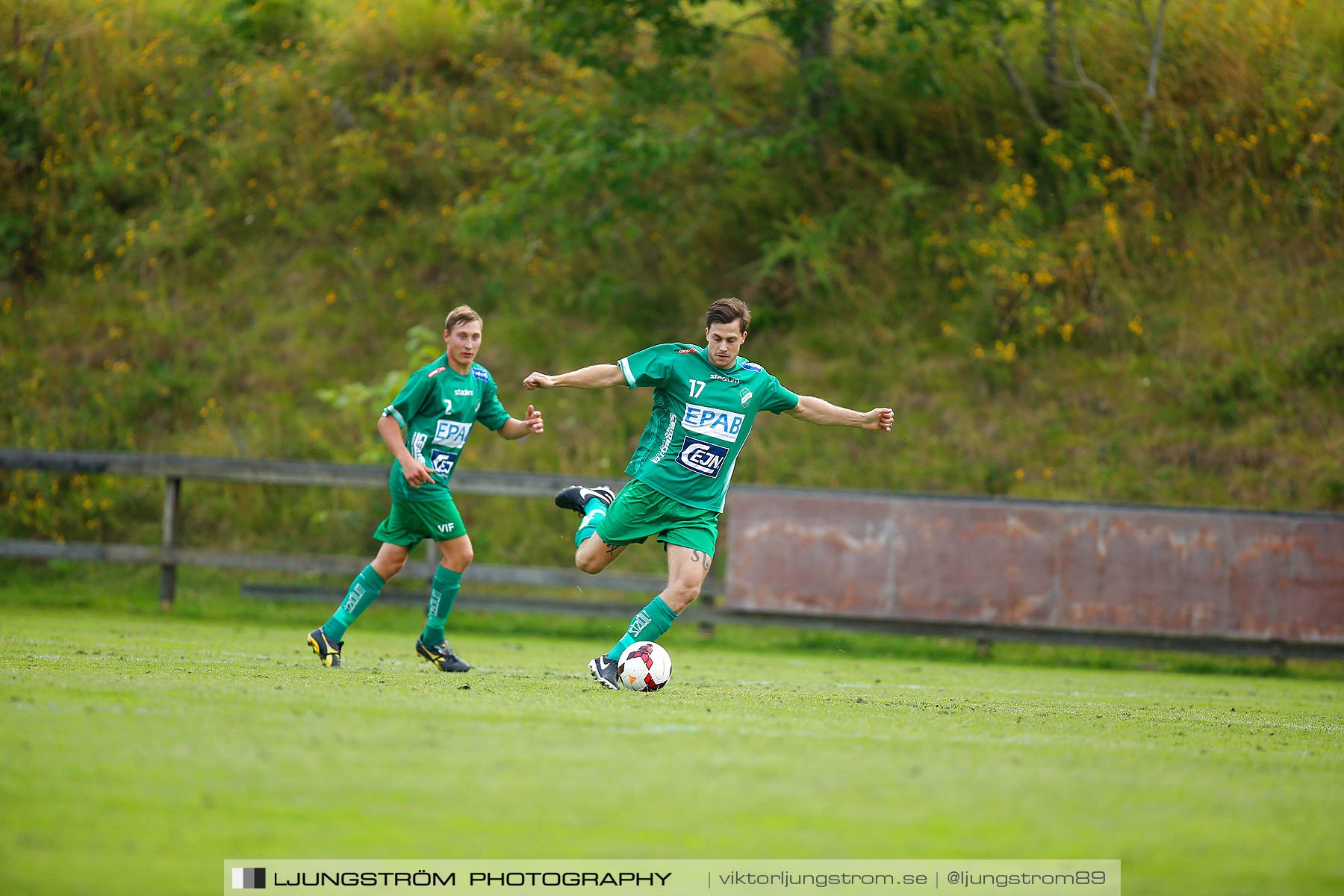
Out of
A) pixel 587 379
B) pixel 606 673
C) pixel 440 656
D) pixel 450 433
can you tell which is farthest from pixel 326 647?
pixel 587 379

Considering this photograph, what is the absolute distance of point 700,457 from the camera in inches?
266

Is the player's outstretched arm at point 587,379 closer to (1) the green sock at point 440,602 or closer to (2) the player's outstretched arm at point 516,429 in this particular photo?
(2) the player's outstretched arm at point 516,429

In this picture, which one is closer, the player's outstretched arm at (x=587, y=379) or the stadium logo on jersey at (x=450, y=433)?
the player's outstretched arm at (x=587, y=379)

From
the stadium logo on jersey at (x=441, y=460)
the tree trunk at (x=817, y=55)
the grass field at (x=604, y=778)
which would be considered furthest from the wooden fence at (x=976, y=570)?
the tree trunk at (x=817, y=55)

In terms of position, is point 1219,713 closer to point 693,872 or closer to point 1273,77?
point 693,872

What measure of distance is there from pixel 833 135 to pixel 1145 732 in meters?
11.8

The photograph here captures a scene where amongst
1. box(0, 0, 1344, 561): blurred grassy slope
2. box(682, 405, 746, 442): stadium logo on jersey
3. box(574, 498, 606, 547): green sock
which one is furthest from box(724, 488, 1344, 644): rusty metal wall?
box(682, 405, 746, 442): stadium logo on jersey

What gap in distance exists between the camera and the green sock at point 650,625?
6.48m

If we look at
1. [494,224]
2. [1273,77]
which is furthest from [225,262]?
[1273,77]

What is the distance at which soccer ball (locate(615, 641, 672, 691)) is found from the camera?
20.2 feet

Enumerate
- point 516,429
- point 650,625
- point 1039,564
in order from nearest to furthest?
point 650,625
point 516,429
point 1039,564

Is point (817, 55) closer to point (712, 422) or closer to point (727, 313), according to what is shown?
point (727, 313)

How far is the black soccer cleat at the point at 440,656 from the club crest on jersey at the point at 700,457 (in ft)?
6.11

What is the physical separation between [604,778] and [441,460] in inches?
165
